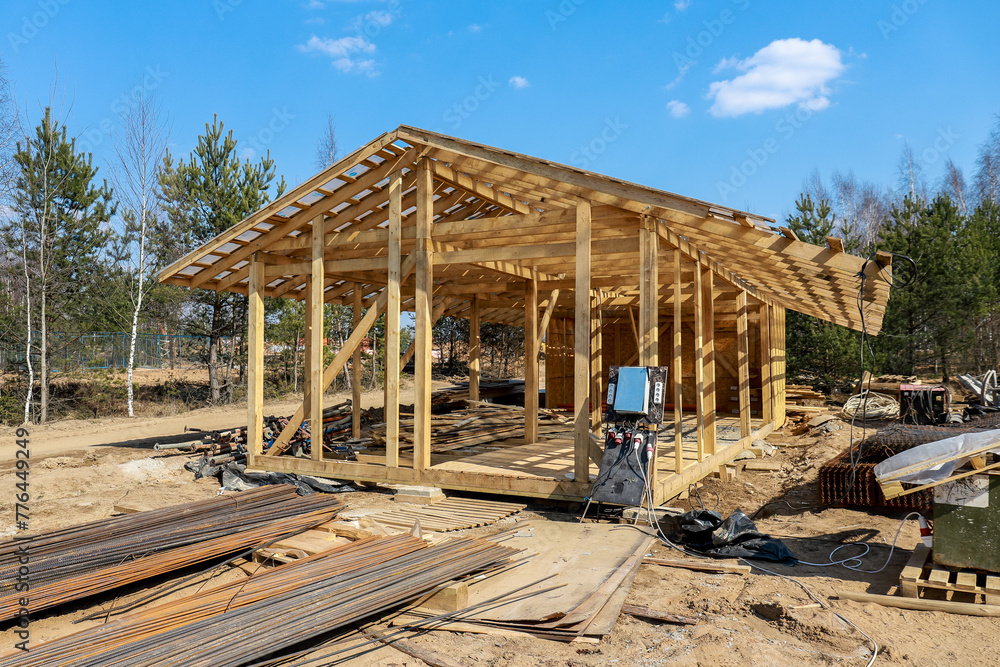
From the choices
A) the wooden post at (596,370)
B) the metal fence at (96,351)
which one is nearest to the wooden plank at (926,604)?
the wooden post at (596,370)

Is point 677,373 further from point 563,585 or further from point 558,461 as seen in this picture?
point 563,585

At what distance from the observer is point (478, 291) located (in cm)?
1348

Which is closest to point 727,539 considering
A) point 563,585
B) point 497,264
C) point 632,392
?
point 632,392

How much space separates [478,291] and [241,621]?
9.78 m

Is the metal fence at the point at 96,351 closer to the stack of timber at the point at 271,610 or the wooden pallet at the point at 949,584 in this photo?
the stack of timber at the point at 271,610

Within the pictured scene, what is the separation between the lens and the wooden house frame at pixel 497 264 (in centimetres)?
784

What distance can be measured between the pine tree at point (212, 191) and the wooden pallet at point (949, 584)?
19.7 meters

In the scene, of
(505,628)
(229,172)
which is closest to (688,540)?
(505,628)

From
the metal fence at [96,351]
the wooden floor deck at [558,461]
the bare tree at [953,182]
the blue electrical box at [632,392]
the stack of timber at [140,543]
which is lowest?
the stack of timber at [140,543]

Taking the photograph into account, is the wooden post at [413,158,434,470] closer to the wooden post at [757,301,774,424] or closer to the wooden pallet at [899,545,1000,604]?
the wooden pallet at [899,545,1000,604]

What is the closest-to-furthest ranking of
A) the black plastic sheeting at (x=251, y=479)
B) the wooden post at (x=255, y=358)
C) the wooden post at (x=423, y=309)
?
the wooden post at (x=423, y=309) → the black plastic sheeting at (x=251, y=479) → the wooden post at (x=255, y=358)

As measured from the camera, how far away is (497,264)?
1070 centimetres

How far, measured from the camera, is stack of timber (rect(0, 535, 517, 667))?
378cm

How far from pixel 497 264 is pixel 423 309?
7.13 ft
